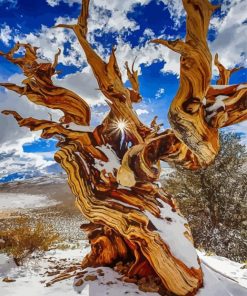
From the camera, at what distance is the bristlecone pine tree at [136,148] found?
3.21 metres

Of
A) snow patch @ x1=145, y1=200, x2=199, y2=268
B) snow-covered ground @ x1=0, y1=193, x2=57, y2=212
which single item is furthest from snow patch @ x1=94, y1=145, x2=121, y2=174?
snow-covered ground @ x1=0, y1=193, x2=57, y2=212

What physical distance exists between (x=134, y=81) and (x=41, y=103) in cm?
173

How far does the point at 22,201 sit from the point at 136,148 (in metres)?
36.6

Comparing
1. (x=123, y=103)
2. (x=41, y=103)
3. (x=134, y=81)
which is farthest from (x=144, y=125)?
(x=41, y=103)

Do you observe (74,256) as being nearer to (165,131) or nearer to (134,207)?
(134,207)

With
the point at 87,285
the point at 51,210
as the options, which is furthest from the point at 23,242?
the point at 51,210

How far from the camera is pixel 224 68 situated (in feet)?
14.5

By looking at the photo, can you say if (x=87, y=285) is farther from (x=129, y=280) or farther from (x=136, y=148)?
(x=136, y=148)

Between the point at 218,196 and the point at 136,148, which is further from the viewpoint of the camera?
the point at 218,196

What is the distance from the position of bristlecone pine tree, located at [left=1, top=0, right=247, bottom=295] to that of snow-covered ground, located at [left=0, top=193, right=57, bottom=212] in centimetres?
3147

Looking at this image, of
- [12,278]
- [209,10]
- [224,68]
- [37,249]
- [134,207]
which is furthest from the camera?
[37,249]

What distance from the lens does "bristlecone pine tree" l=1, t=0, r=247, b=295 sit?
321 centimetres

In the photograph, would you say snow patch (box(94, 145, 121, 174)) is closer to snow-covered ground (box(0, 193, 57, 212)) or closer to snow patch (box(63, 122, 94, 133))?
snow patch (box(63, 122, 94, 133))

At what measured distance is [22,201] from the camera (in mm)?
37438
